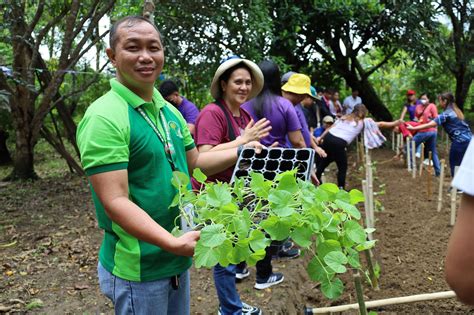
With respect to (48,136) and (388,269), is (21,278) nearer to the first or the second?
(388,269)

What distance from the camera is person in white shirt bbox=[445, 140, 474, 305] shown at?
78 cm

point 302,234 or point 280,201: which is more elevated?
point 280,201

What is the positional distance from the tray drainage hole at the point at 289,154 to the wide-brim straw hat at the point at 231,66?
87 centimetres

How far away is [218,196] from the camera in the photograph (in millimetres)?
1391

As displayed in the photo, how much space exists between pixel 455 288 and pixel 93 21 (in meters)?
6.60

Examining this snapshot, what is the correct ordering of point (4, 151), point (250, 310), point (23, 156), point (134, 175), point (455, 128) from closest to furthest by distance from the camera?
point (134, 175) < point (250, 310) < point (455, 128) < point (23, 156) < point (4, 151)

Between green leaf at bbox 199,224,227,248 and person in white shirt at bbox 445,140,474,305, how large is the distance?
616 millimetres

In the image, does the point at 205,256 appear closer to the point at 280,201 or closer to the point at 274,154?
the point at 280,201

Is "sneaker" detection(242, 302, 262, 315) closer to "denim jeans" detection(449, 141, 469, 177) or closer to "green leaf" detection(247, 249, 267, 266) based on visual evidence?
"green leaf" detection(247, 249, 267, 266)

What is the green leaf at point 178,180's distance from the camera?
1528 millimetres

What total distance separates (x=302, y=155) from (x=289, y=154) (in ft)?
0.27

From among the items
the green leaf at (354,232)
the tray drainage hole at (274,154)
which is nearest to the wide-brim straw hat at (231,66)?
the tray drainage hole at (274,154)

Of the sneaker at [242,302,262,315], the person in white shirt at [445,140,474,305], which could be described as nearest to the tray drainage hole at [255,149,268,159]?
the person in white shirt at [445,140,474,305]

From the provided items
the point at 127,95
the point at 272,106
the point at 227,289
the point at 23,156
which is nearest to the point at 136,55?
the point at 127,95
